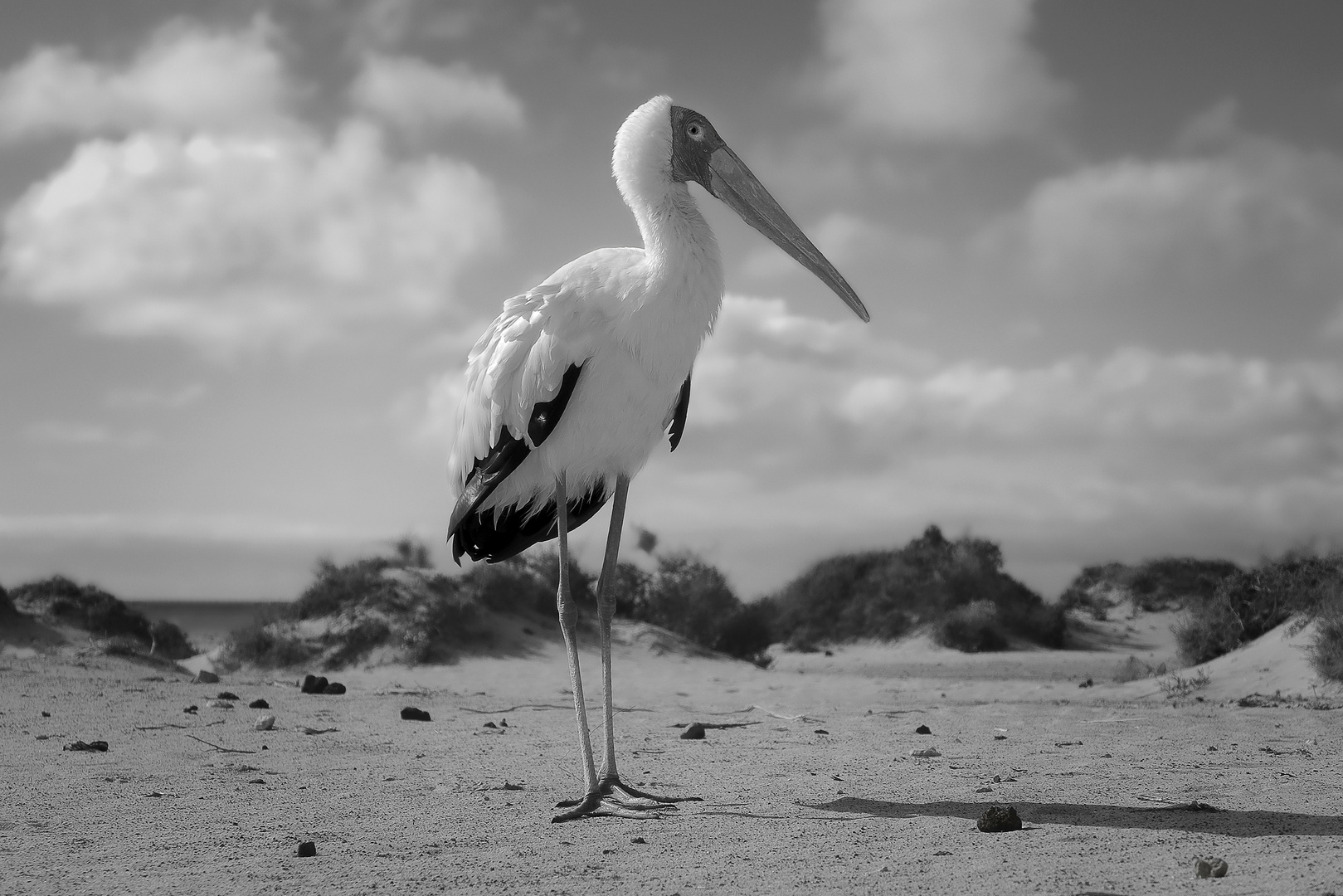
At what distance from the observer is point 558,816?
209 inches

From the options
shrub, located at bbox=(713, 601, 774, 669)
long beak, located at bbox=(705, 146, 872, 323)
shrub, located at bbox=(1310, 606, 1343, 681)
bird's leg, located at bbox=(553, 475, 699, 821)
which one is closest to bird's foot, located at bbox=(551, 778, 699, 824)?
bird's leg, located at bbox=(553, 475, 699, 821)

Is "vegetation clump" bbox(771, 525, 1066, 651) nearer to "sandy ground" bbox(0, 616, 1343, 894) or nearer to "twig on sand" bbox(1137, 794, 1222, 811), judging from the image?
"sandy ground" bbox(0, 616, 1343, 894)

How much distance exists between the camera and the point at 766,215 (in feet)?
21.9

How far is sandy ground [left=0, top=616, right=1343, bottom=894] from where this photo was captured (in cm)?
427

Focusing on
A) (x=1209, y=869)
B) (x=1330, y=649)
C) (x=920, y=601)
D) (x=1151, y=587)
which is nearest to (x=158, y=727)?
(x=1209, y=869)

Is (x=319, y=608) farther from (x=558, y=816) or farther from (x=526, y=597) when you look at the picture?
(x=558, y=816)

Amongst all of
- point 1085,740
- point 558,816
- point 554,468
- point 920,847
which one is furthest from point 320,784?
point 1085,740

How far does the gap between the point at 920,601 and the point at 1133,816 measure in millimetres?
13925

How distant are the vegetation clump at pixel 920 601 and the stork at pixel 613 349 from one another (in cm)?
1242

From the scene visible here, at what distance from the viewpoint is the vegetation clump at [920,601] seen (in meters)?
18.0

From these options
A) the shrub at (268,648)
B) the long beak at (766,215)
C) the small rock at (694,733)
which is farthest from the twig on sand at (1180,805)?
the shrub at (268,648)

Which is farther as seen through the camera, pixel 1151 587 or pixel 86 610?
pixel 1151 587

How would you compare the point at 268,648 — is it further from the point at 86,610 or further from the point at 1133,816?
the point at 1133,816

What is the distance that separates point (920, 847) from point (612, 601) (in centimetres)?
256
